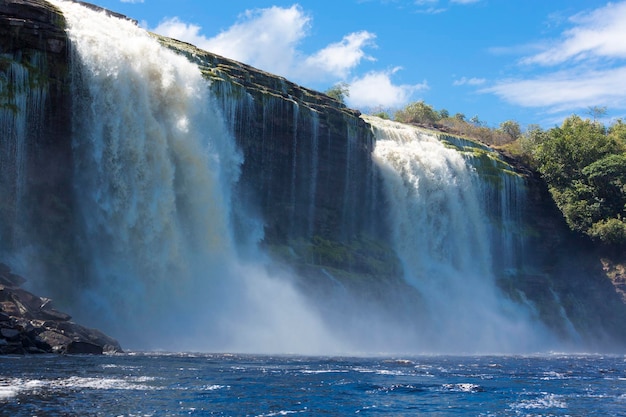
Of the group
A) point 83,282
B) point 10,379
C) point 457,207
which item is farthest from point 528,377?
point 457,207

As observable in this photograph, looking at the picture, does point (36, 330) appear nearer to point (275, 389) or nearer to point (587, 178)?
point (275, 389)

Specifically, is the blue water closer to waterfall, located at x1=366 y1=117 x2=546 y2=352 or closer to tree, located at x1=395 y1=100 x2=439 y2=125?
waterfall, located at x1=366 y1=117 x2=546 y2=352

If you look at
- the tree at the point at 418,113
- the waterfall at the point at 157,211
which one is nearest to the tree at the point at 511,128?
the tree at the point at 418,113

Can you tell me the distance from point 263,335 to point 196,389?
18.9 metres

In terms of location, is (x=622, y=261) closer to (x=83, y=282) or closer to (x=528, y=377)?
(x=528, y=377)

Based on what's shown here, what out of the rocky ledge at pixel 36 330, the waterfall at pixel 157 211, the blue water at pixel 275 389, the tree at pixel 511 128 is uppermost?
the tree at pixel 511 128

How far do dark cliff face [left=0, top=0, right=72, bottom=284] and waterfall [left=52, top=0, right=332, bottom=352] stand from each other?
795 mm

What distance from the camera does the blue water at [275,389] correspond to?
17.5 m

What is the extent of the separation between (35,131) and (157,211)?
23.2 feet

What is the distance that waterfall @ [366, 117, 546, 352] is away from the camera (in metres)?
54.0

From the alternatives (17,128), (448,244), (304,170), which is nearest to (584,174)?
(448,244)

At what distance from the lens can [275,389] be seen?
21.1m

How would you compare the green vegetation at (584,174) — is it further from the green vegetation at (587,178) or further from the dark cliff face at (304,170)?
the dark cliff face at (304,170)

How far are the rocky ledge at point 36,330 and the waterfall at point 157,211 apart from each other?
16.6ft
